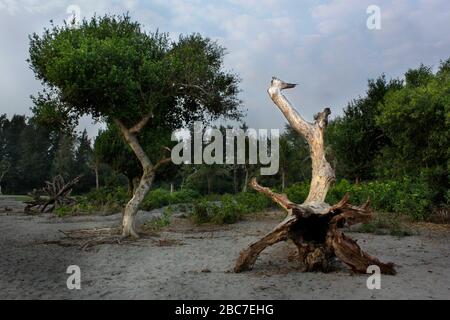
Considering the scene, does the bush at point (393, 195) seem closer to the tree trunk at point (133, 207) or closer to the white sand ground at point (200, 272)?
the white sand ground at point (200, 272)

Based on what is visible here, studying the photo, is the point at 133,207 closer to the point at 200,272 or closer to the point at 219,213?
the point at 219,213

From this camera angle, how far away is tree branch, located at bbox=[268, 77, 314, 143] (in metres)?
10.0

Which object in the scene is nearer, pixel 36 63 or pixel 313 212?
pixel 313 212

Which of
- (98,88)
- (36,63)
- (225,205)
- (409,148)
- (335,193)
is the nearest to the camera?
(98,88)

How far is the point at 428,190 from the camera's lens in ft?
55.0

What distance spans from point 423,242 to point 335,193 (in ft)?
32.3

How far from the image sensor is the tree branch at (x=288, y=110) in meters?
10.0

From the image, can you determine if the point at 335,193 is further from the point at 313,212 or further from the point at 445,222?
the point at 313,212

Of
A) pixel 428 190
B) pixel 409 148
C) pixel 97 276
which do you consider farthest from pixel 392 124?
pixel 97 276

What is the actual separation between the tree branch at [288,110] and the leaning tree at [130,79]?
4130mm

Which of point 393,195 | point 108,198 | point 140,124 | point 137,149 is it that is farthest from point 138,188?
point 108,198

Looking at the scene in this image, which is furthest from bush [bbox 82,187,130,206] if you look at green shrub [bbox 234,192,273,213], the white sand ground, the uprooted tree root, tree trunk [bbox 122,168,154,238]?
the uprooted tree root

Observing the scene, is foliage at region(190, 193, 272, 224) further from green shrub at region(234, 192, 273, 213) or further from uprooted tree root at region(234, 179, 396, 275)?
uprooted tree root at region(234, 179, 396, 275)

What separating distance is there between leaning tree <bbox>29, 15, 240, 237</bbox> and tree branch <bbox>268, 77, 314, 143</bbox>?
4130mm
